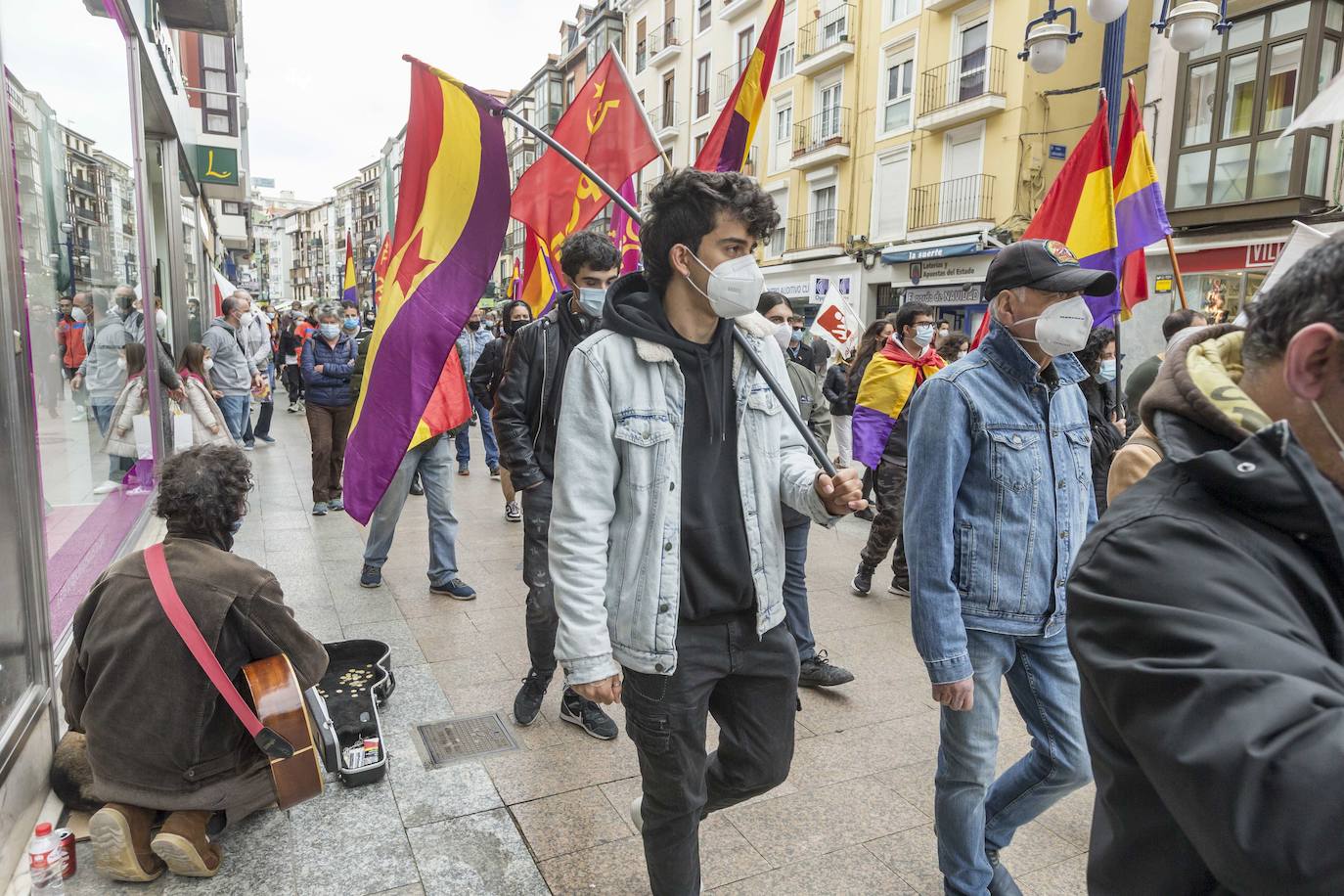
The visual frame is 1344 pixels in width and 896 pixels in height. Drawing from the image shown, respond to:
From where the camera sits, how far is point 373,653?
4.23 metres

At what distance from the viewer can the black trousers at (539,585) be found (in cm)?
393

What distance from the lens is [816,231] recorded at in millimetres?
27125

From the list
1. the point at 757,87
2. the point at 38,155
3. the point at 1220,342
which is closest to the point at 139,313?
the point at 38,155

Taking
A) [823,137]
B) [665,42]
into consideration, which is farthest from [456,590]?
[665,42]

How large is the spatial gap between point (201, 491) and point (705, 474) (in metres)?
1.69

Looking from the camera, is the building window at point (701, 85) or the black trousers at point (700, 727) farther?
the building window at point (701, 85)

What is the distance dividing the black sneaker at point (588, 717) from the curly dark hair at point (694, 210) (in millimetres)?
2114

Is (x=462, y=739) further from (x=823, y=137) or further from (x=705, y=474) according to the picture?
(x=823, y=137)

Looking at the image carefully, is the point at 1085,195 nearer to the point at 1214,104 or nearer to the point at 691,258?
the point at 691,258

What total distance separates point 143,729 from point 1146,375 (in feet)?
13.1

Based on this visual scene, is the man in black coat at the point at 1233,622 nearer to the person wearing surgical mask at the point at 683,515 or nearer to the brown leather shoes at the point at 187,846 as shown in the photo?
the person wearing surgical mask at the point at 683,515

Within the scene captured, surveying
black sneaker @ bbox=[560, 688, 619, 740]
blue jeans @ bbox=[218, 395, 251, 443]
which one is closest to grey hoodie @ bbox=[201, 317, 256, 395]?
A: blue jeans @ bbox=[218, 395, 251, 443]

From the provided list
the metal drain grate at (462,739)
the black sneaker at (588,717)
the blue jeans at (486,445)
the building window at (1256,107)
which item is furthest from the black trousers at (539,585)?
the building window at (1256,107)

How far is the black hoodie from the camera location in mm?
2291
